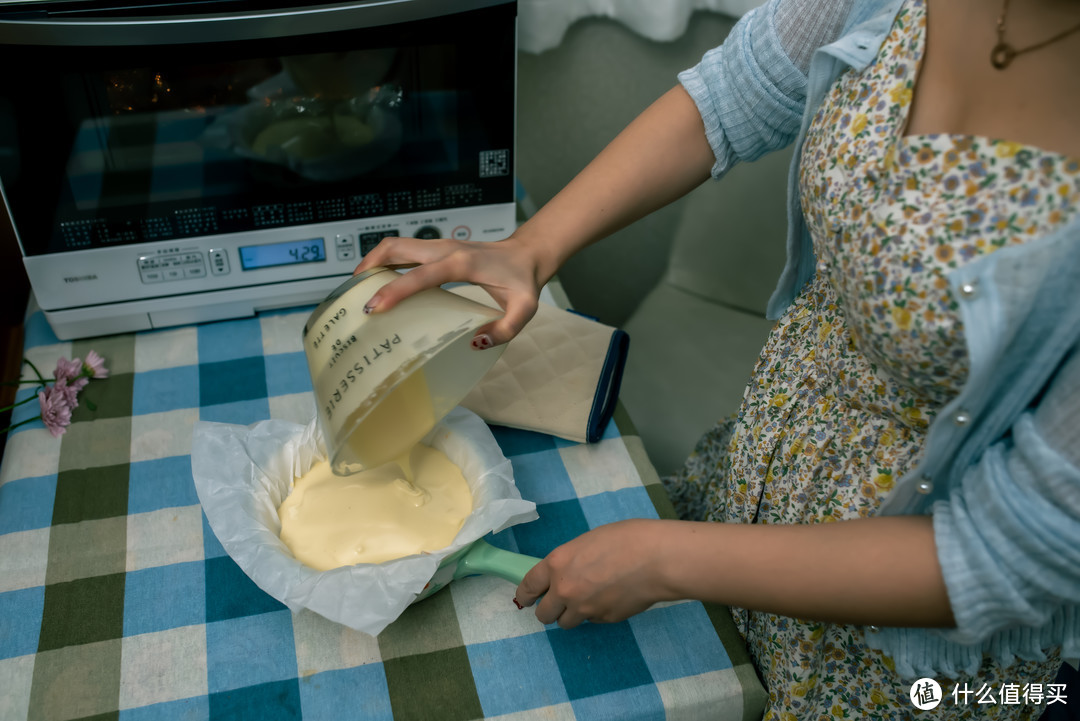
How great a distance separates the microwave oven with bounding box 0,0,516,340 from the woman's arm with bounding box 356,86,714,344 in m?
0.21

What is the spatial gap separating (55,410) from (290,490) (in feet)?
1.07

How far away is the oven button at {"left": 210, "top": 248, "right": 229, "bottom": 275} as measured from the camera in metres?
0.99

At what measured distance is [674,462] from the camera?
1358 mm

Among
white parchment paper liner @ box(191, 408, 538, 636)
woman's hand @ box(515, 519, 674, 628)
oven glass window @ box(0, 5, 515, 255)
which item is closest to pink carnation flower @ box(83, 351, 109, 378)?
oven glass window @ box(0, 5, 515, 255)

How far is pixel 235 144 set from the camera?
93 cm

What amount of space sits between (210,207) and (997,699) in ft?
3.25

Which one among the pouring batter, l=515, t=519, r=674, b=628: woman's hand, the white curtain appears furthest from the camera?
the white curtain

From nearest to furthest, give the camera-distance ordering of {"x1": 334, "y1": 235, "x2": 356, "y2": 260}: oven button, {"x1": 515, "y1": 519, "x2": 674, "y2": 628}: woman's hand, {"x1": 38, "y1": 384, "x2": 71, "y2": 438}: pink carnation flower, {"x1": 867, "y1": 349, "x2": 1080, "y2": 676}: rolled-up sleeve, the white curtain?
{"x1": 867, "y1": 349, "x2": 1080, "y2": 676}: rolled-up sleeve < {"x1": 515, "y1": 519, "x2": 674, "y2": 628}: woman's hand < {"x1": 38, "y1": 384, "x2": 71, "y2": 438}: pink carnation flower < {"x1": 334, "y1": 235, "x2": 356, "y2": 260}: oven button < the white curtain

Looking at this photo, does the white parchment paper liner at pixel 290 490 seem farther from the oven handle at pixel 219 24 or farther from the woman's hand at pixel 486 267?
the oven handle at pixel 219 24

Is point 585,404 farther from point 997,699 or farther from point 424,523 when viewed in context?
point 997,699

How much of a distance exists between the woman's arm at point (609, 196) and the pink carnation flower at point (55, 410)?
427 mm

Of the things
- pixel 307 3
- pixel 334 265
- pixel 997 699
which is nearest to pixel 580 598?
pixel 997 699

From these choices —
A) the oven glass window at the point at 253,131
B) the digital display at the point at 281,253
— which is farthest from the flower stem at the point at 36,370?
the digital display at the point at 281,253

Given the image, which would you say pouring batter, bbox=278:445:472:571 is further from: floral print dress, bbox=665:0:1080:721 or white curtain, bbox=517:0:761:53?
white curtain, bbox=517:0:761:53
